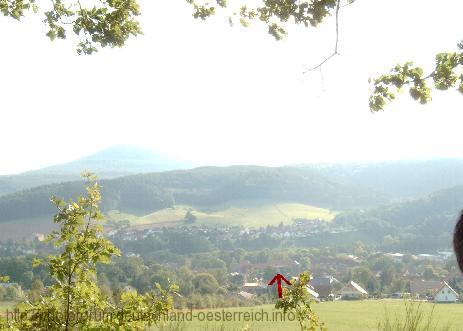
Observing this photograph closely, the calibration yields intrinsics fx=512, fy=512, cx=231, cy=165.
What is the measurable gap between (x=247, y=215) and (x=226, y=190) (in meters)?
31.5

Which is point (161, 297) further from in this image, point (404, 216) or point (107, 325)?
A: point (404, 216)

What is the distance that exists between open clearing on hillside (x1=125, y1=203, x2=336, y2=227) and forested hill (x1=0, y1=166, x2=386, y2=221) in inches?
355

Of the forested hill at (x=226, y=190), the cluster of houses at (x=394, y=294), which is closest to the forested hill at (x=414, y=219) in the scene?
the forested hill at (x=226, y=190)

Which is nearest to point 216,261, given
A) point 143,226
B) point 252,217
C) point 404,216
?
point 143,226

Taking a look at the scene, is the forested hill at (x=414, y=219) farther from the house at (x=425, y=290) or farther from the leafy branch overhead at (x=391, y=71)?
the leafy branch overhead at (x=391, y=71)

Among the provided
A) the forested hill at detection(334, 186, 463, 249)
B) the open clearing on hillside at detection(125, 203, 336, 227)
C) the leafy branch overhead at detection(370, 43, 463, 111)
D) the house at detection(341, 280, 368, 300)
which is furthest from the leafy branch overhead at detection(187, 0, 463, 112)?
the open clearing on hillside at detection(125, 203, 336, 227)

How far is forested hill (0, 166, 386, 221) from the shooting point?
15183 cm

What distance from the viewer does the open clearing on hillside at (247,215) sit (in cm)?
12556

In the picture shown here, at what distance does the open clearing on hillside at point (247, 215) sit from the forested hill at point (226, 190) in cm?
903

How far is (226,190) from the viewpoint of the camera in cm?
16638

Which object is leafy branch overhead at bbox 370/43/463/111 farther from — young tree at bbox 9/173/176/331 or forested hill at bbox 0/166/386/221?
forested hill at bbox 0/166/386/221

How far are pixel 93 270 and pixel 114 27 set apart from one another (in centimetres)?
279

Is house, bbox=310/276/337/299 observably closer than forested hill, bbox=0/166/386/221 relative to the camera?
Yes

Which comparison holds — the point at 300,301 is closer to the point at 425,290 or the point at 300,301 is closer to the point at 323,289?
the point at 323,289
